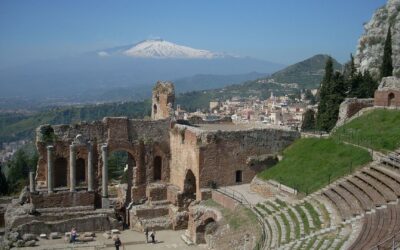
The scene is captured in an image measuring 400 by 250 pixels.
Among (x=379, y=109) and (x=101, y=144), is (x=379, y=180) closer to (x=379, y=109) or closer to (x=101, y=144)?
(x=379, y=109)

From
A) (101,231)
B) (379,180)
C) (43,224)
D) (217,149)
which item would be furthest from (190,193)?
(379,180)

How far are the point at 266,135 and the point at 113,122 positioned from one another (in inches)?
451

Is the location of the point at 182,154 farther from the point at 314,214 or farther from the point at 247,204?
the point at 314,214

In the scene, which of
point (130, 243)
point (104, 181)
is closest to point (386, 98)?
point (130, 243)

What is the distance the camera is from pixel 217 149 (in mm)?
36375

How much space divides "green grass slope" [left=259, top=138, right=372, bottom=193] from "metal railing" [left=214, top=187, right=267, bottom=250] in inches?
96.2

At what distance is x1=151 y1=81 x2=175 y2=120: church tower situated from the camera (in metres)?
43.8

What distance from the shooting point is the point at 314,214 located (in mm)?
24828

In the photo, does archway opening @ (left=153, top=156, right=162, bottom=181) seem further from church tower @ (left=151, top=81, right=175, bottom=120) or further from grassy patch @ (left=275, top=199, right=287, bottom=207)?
grassy patch @ (left=275, top=199, right=287, bottom=207)

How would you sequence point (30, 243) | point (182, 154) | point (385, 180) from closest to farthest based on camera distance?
1. point (385, 180)
2. point (30, 243)
3. point (182, 154)

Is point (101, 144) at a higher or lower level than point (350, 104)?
lower

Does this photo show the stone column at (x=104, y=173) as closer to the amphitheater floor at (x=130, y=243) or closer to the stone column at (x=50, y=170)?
the stone column at (x=50, y=170)

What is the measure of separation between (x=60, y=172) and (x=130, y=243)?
990 centimetres

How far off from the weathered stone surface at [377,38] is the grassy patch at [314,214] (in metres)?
52.5
